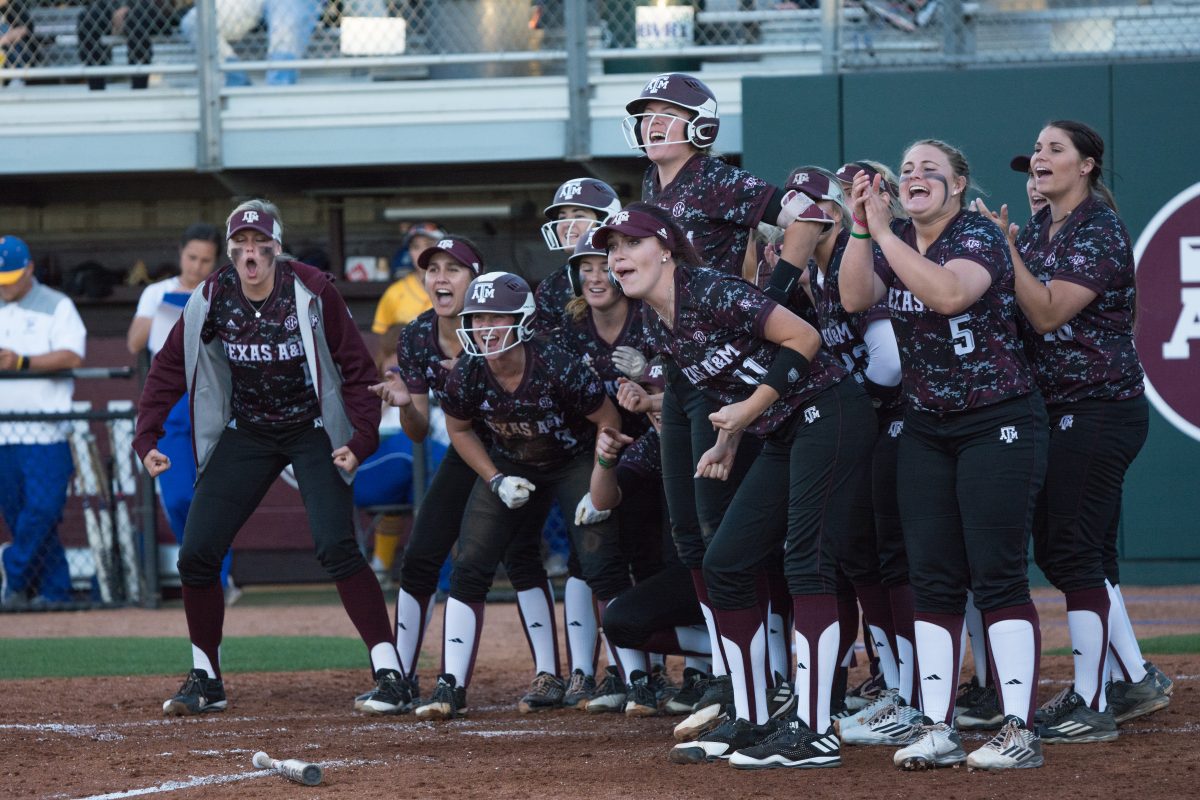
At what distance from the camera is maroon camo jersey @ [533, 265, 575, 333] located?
6727 mm

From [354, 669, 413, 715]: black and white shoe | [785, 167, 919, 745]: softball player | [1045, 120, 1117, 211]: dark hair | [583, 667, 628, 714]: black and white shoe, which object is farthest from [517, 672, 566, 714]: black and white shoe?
[1045, 120, 1117, 211]: dark hair

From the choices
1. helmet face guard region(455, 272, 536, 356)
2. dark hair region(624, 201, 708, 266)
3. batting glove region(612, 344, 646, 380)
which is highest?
dark hair region(624, 201, 708, 266)

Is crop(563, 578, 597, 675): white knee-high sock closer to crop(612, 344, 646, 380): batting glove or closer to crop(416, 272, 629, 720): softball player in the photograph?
crop(416, 272, 629, 720): softball player

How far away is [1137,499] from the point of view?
32.8 ft

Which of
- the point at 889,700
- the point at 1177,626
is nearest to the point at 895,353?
the point at 889,700

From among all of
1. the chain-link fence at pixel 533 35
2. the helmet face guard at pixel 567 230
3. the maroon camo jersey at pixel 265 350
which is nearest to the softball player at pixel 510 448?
the helmet face guard at pixel 567 230

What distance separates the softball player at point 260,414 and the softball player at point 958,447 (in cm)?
246

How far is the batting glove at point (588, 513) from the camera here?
240 inches

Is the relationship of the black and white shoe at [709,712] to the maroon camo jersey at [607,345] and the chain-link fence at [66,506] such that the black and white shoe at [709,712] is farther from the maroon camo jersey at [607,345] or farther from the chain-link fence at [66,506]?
the chain-link fence at [66,506]

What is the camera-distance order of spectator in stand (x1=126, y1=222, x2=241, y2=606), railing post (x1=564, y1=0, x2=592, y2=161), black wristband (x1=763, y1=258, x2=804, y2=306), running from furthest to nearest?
railing post (x1=564, y1=0, x2=592, y2=161)
spectator in stand (x1=126, y1=222, x2=241, y2=606)
black wristband (x1=763, y1=258, x2=804, y2=306)

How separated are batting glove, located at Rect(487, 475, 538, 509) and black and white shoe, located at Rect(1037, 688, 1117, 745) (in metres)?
2.09

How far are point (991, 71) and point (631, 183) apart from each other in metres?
3.16

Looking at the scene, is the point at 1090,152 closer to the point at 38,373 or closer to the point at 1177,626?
the point at 1177,626

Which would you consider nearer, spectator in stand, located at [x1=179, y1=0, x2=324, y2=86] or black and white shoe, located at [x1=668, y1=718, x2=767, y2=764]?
black and white shoe, located at [x1=668, y1=718, x2=767, y2=764]
